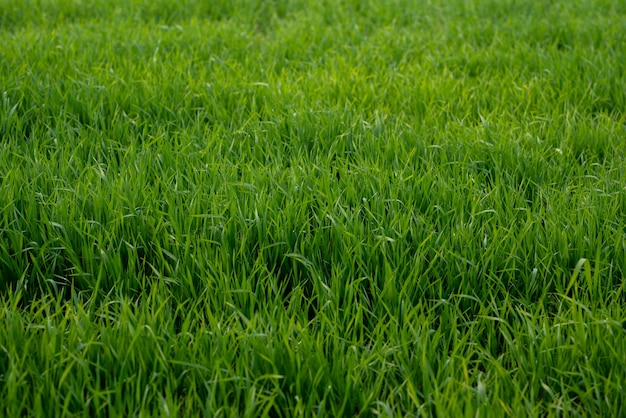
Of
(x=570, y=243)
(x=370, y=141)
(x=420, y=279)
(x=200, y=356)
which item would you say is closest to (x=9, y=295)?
(x=200, y=356)

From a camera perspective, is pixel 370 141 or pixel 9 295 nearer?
pixel 9 295

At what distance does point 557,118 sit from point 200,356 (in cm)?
233

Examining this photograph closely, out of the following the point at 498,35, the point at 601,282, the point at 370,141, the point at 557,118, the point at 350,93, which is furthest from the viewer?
the point at 498,35

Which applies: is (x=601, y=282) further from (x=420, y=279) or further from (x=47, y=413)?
(x=47, y=413)

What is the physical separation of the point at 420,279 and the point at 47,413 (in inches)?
45.2

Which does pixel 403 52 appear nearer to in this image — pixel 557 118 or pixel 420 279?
pixel 557 118

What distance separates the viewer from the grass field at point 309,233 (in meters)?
1.75

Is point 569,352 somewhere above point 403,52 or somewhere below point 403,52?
below

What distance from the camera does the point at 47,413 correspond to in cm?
164

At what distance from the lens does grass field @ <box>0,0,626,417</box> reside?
68.7 inches

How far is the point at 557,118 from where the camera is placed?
330cm

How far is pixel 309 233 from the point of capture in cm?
227

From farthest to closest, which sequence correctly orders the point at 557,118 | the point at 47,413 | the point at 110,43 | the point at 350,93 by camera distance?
1. the point at 110,43
2. the point at 350,93
3. the point at 557,118
4. the point at 47,413

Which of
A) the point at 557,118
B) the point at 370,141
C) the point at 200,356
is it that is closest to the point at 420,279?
the point at 200,356
